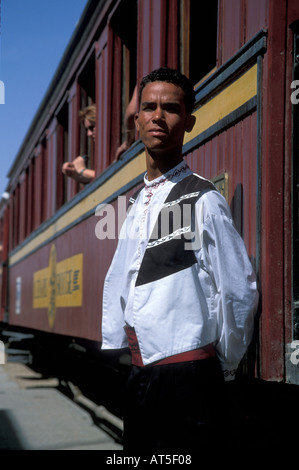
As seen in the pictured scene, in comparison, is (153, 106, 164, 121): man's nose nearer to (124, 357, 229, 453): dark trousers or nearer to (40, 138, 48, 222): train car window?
(124, 357, 229, 453): dark trousers

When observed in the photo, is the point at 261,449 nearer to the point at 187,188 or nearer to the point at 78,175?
the point at 187,188

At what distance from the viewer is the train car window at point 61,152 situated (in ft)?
23.9

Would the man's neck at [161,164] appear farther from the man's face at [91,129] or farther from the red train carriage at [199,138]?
the man's face at [91,129]

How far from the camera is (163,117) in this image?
6.72ft

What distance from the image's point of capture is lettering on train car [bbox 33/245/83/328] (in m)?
5.52

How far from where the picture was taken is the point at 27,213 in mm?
10211

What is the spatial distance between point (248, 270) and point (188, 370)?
1.15ft

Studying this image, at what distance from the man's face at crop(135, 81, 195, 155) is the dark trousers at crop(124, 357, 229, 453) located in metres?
0.73

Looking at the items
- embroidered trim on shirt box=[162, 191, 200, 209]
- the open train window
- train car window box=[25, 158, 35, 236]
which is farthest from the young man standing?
train car window box=[25, 158, 35, 236]

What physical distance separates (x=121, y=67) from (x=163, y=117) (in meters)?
2.87

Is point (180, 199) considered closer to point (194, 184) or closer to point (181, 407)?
point (194, 184)

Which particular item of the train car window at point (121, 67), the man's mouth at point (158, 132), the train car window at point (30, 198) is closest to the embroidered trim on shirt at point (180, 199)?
the man's mouth at point (158, 132)

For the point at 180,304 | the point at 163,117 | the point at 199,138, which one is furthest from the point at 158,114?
the point at 199,138

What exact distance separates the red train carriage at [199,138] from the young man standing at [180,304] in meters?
0.27
